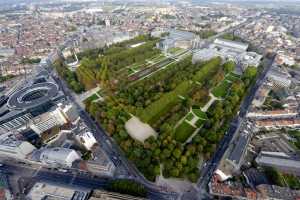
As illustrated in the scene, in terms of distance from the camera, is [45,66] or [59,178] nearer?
[59,178]

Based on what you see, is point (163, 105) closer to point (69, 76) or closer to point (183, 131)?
point (183, 131)

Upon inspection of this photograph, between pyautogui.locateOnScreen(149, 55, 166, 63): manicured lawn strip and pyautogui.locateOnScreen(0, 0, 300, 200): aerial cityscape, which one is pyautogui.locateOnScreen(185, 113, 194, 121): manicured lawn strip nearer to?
pyautogui.locateOnScreen(0, 0, 300, 200): aerial cityscape

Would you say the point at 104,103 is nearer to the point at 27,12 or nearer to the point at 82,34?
the point at 82,34

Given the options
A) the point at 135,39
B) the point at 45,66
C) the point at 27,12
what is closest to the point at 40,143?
the point at 45,66

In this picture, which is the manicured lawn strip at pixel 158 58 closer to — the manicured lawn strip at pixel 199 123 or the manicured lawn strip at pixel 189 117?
the manicured lawn strip at pixel 189 117

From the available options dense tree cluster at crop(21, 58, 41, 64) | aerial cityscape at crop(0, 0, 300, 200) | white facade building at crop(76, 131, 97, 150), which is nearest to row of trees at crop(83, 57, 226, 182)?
aerial cityscape at crop(0, 0, 300, 200)

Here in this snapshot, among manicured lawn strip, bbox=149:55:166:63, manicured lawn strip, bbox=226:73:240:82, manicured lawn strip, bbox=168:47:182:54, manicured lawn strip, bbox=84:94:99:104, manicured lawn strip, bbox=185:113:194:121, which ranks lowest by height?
manicured lawn strip, bbox=84:94:99:104

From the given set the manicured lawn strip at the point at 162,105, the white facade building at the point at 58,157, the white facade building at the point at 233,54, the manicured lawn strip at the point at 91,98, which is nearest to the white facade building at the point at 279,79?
the white facade building at the point at 233,54
